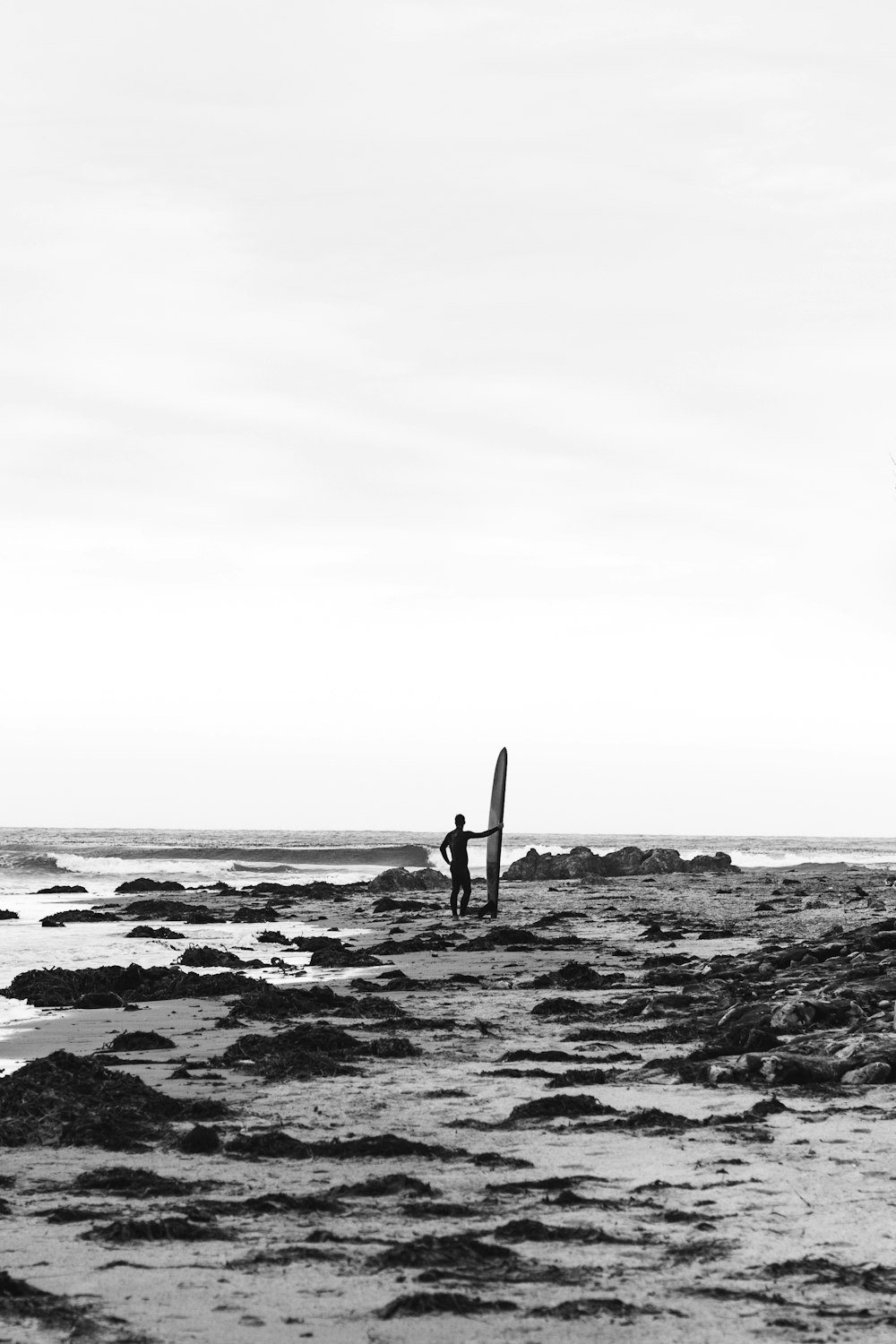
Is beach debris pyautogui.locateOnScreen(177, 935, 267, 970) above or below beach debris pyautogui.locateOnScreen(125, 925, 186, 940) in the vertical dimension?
above

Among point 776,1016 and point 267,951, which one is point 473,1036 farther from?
point 267,951

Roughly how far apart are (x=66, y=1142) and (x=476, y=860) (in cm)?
4659

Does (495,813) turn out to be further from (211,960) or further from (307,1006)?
(307,1006)

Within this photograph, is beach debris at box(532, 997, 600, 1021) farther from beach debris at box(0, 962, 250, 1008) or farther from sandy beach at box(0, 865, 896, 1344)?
beach debris at box(0, 962, 250, 1008)

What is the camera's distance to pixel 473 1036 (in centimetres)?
977

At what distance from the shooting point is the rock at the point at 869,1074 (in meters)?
7.27

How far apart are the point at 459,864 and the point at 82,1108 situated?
16586 mm

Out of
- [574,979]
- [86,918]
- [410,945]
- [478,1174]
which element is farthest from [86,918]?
[478,1174]

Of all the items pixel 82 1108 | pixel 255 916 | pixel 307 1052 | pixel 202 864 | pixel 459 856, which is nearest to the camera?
pixel 82 1108

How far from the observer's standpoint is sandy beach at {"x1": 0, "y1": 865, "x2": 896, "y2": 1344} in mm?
4098

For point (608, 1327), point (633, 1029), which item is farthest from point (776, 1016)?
point (608, 1327)

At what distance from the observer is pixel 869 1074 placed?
24.0 ft

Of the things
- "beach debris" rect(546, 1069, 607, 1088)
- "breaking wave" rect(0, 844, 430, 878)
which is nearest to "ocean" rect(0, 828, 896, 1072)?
"breaking wave" rect(0, 844, 430, 878)

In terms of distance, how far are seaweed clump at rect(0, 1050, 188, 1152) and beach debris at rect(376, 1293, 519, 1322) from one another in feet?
8.56
